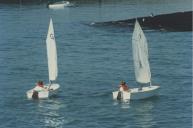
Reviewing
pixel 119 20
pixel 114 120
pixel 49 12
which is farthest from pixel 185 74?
pixel 49 12

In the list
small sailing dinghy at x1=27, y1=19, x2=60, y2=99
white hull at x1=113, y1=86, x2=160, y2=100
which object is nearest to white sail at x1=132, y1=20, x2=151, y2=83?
white hull at x1=113, y1=86, x2=160, y2=100

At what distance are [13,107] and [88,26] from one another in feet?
269

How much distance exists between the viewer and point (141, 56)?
75812mm

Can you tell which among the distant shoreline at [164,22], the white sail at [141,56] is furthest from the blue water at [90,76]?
the distant shoreline at [164,22]

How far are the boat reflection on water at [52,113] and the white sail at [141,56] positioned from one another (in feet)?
35.8

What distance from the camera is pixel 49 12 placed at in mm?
196750

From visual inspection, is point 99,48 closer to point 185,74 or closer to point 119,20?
point 185,74

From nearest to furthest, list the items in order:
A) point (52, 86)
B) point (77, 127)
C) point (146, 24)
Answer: point (77, 127)
point (52, 86)
point (146, 24)

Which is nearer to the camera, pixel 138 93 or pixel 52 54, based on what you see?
pixel 138 93

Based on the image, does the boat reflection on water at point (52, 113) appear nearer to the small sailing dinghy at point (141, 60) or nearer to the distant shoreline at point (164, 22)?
the small sailing dinghy at point (141, 60)

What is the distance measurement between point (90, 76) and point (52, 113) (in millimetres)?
21646

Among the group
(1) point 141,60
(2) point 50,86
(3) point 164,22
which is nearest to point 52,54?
(2) point 50,86

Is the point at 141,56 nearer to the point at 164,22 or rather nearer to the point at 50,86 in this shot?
the point at 50,86

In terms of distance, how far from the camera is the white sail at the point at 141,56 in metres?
75.2
